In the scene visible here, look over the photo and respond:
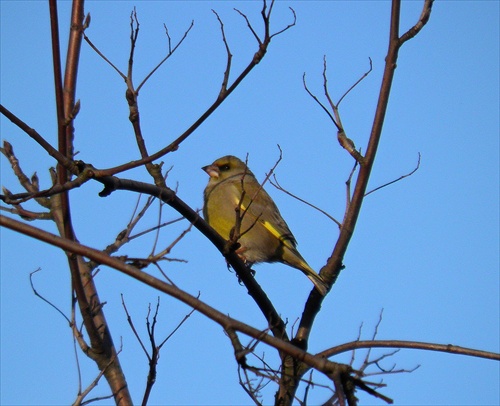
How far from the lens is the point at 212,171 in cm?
851

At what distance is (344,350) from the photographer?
4059mm

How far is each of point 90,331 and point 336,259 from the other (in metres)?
1.50

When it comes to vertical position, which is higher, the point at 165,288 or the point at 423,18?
the point at 423,18

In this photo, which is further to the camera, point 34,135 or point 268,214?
point 268,214

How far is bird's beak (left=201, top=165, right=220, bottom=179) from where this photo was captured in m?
8.48

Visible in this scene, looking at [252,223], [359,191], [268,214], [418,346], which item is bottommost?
[418,346]

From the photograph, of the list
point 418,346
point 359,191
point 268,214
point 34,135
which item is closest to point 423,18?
point 359,191

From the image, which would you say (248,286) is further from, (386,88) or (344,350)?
(386,88)

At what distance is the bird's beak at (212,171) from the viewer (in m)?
8.48

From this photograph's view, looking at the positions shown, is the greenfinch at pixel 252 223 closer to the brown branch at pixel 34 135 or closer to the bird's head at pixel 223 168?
the bird's head at pixel 223 168

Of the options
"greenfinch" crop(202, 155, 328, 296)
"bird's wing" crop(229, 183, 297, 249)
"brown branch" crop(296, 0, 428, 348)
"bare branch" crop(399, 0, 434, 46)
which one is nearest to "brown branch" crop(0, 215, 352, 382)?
"brown branch" crop(296, 0, 428, 348)

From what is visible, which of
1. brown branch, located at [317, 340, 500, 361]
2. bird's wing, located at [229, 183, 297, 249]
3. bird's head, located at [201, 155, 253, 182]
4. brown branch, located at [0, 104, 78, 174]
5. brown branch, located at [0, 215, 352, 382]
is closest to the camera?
brown branch, located at [0, 215, 352, 382]

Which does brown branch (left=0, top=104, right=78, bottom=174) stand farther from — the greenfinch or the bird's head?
the bird's head

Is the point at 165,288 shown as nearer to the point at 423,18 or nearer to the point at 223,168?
the point at 423,18
